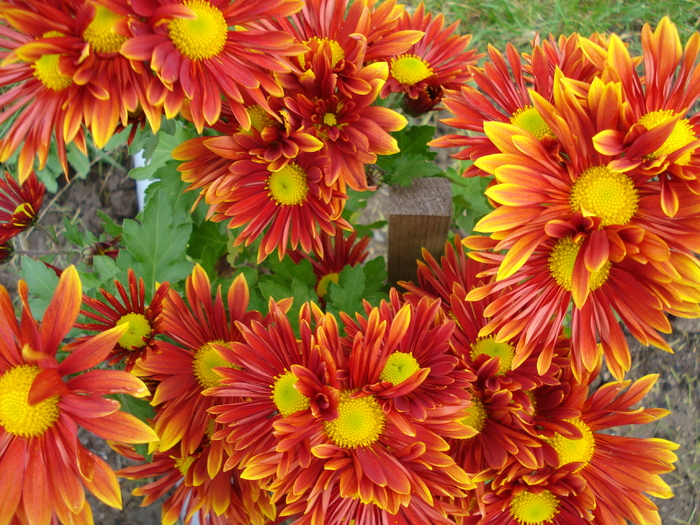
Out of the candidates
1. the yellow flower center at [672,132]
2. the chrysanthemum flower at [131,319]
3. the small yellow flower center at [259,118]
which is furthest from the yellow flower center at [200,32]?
the yellow flower center at [672,132]

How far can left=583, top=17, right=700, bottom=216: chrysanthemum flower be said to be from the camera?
70 centimetres

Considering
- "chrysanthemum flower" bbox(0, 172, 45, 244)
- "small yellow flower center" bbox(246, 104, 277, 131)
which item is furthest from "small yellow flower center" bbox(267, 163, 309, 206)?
"chrysanthemum flower" bbox(0, 172, 45, 244)

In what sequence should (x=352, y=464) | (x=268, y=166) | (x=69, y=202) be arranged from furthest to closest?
(x=69, y=202)
(x=268, y=166)
(x=352, y=464)

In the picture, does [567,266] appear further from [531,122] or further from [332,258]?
[332,258]

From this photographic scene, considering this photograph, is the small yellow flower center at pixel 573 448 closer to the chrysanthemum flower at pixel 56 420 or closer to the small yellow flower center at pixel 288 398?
the small yellow flower center at pixel 288 398

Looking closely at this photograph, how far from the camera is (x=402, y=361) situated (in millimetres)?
880

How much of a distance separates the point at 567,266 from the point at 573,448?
37cm

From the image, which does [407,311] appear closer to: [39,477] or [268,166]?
[268,166]

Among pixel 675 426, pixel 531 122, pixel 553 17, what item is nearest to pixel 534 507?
pixel 531 122

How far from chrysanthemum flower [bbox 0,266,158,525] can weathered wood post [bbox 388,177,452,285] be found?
0.66 meters

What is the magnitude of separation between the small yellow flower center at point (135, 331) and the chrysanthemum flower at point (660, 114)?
78 cm

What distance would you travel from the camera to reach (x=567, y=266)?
81 centimetres

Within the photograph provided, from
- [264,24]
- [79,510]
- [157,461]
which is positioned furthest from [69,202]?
[79,510]

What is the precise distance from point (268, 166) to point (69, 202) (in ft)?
5.00
